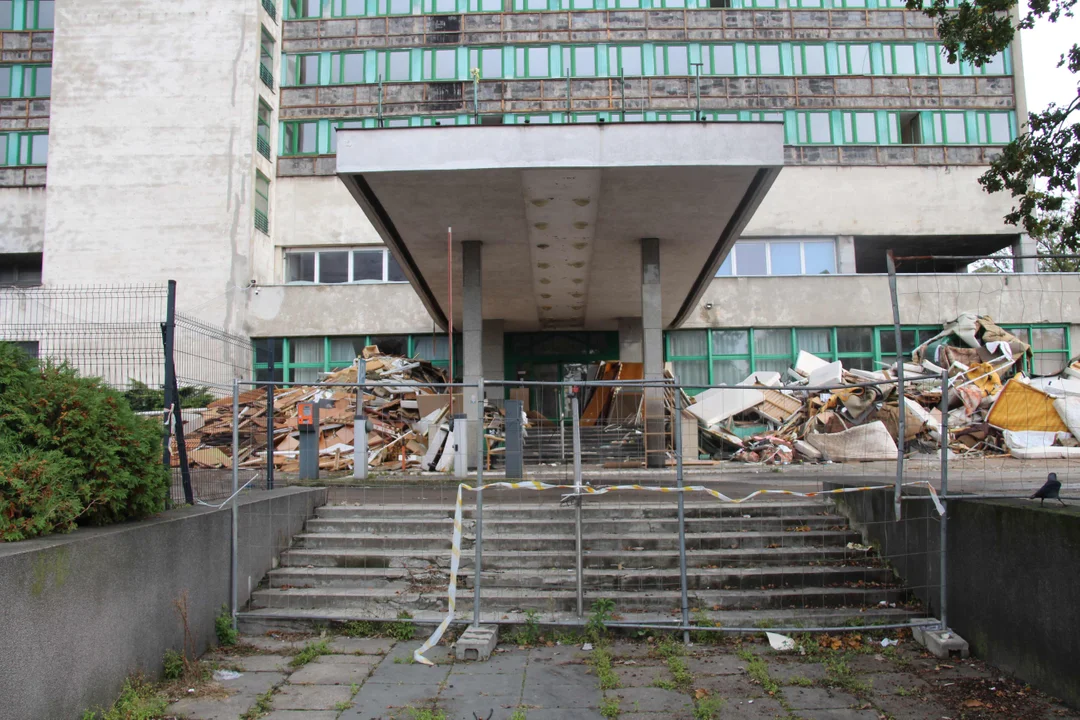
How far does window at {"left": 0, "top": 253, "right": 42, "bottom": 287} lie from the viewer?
30.1 m

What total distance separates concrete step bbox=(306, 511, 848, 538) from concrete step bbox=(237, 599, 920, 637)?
4.31ft

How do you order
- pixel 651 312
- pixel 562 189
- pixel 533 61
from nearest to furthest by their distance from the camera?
pixel 562 189 < pixel 651 312 < pixel 533 61

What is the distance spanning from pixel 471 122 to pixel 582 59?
16.2ft

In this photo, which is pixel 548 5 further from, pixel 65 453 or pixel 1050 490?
pixel 65 453

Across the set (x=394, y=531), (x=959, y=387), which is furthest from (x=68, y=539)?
(x=959, y=387)

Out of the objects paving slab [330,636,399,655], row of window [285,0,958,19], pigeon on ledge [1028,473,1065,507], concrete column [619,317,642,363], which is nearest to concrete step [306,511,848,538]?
paving slab [330,636,399,655]

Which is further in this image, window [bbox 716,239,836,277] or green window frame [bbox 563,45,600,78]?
green window frame [bbox 563,45,600,78]

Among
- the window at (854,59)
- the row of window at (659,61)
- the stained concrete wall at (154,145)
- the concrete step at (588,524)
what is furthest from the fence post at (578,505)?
the window at (854,59)

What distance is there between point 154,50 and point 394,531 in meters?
25.8

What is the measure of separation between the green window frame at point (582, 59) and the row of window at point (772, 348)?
398 inches

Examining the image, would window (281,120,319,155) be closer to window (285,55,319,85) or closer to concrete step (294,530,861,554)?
window (285,55,319,85)

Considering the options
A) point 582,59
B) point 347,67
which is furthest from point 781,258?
point 347,67

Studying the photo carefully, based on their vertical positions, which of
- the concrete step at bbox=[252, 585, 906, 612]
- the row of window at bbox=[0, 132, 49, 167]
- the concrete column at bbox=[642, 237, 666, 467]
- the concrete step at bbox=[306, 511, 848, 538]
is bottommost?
the concrete step at bbox=[252, 585, 906, 612]

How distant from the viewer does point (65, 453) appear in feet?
17.8
